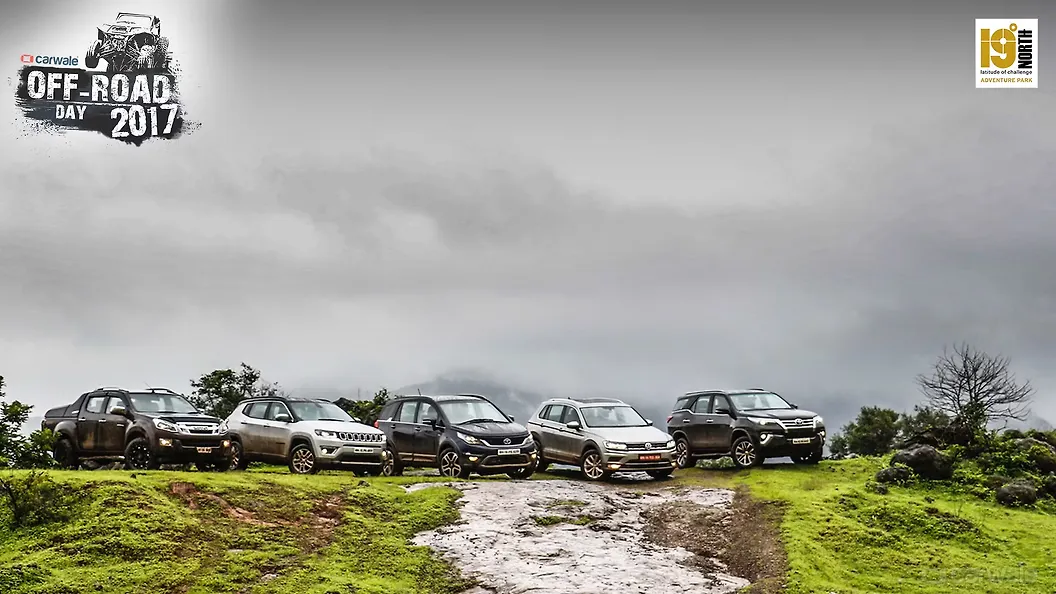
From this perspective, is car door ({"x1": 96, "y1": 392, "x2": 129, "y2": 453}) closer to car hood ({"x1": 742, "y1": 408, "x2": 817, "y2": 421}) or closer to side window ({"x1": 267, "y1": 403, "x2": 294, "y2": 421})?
side window ({"x1": 267, "y1": 403, "x2": 294, "y2": 421})

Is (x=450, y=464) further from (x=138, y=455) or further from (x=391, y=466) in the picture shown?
(x=138, y=455)

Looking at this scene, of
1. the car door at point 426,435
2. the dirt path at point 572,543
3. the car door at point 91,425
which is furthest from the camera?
the car door at point 426,435

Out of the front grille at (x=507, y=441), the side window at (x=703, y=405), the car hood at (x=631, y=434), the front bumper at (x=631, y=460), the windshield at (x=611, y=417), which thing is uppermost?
the side window at (x=703, y=405)

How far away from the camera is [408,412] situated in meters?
21.7

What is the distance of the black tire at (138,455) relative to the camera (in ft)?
64.7

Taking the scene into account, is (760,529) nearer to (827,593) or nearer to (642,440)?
(827,593)

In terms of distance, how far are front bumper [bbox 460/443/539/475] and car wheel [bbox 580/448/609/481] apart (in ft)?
5.97

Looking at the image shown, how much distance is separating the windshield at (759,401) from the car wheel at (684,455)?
5.71 feet

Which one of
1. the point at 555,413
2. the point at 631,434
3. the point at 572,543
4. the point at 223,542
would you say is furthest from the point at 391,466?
the point at 223,542

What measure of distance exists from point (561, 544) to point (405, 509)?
10.8ft

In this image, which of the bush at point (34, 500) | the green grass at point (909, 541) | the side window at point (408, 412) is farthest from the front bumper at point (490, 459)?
the bush at point (34, 500)

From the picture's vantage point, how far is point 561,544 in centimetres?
1434

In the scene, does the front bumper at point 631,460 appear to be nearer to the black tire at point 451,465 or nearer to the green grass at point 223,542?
the black tire at point 451,465

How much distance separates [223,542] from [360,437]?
23.7 ft
